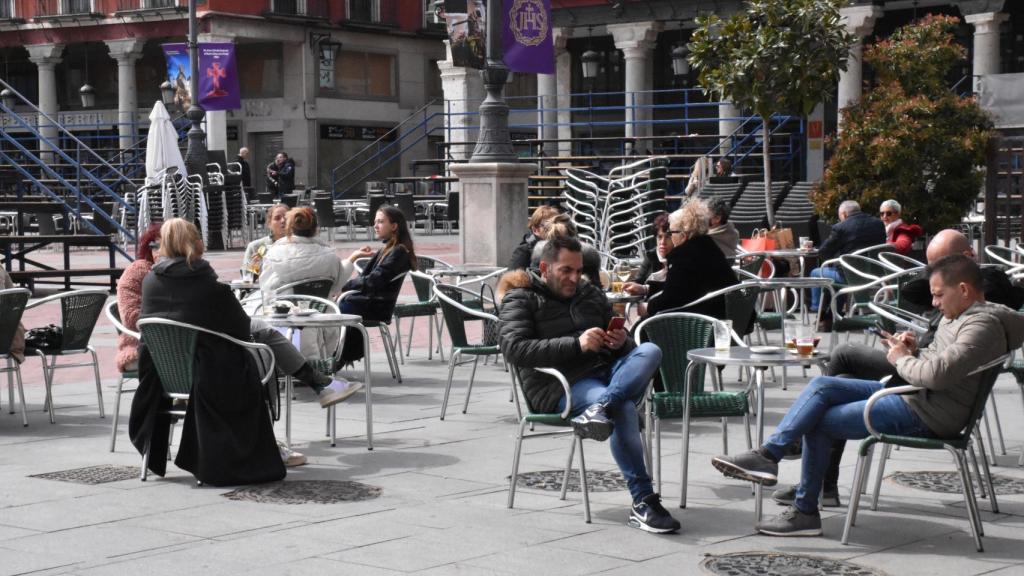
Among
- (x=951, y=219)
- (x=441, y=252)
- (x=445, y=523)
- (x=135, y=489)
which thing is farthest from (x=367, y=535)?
(x=441, y=252)

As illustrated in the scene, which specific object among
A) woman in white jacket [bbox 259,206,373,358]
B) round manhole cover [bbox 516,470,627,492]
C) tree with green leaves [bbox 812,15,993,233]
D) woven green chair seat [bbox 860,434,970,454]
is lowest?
round manhole cover [bbox 516,470,627,492]

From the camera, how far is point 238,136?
4553cm

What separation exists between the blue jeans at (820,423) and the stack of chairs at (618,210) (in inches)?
475

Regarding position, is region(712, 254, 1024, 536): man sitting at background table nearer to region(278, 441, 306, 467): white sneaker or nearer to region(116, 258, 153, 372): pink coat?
region(278, 441, 306, 467): white sneaker

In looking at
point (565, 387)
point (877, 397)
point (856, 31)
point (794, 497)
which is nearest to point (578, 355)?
point (565, 387)

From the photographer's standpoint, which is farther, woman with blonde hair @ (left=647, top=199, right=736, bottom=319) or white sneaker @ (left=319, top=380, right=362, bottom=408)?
woman with blonde hair @ (left=647, top=199, right=736, bottom=319)

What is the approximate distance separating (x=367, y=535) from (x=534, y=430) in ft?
8.94

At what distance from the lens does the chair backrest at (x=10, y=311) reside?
9031 millimetres

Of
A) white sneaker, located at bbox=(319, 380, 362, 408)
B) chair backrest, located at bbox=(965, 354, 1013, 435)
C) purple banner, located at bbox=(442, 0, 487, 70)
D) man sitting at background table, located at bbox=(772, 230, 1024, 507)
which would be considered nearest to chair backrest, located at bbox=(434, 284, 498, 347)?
white sneaker, located at bbox=(319, 380, 362, 408)

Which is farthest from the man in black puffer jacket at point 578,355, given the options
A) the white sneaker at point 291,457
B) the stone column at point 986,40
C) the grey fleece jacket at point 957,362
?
the stone column at point 986,40

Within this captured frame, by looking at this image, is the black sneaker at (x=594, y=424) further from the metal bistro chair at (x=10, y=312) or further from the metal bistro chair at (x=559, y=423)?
the metal bistro chair at (x=10, y=312)

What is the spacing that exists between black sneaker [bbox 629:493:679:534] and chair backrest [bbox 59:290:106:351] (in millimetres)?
4649

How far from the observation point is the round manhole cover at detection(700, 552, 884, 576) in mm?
5609

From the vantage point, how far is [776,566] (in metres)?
5.71
